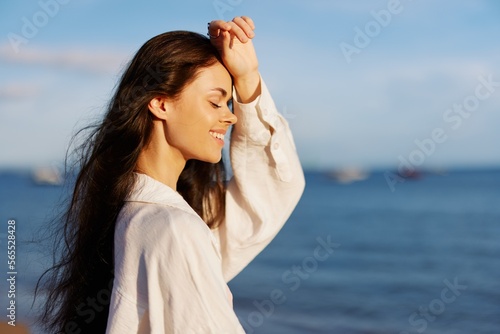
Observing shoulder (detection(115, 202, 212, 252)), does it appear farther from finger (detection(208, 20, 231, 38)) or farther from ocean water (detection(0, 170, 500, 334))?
ocean water (detection(0, 170, 500, 334))

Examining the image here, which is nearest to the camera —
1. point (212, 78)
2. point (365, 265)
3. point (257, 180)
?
point (212, 78)

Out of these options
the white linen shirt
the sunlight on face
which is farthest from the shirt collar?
the sunlight on face

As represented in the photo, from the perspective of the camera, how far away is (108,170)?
6.29ft

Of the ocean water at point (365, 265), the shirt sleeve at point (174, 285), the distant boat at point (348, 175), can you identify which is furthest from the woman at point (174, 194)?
the distant boat at point (348, 175)

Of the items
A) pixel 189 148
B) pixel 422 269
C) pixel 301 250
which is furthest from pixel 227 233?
pixel 301 250

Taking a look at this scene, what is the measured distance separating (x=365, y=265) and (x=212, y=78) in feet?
29.7

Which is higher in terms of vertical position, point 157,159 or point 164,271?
point 157,159

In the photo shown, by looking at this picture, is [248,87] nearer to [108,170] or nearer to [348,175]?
[108,170]

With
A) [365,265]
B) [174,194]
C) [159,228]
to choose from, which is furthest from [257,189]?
[365,265]

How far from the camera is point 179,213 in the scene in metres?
1.74

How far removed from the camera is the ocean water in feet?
22.6

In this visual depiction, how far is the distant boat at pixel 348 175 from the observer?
26844mm

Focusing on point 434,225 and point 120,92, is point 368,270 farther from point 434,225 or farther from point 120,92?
point 120,92

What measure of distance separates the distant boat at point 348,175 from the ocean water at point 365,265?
4857 mm
